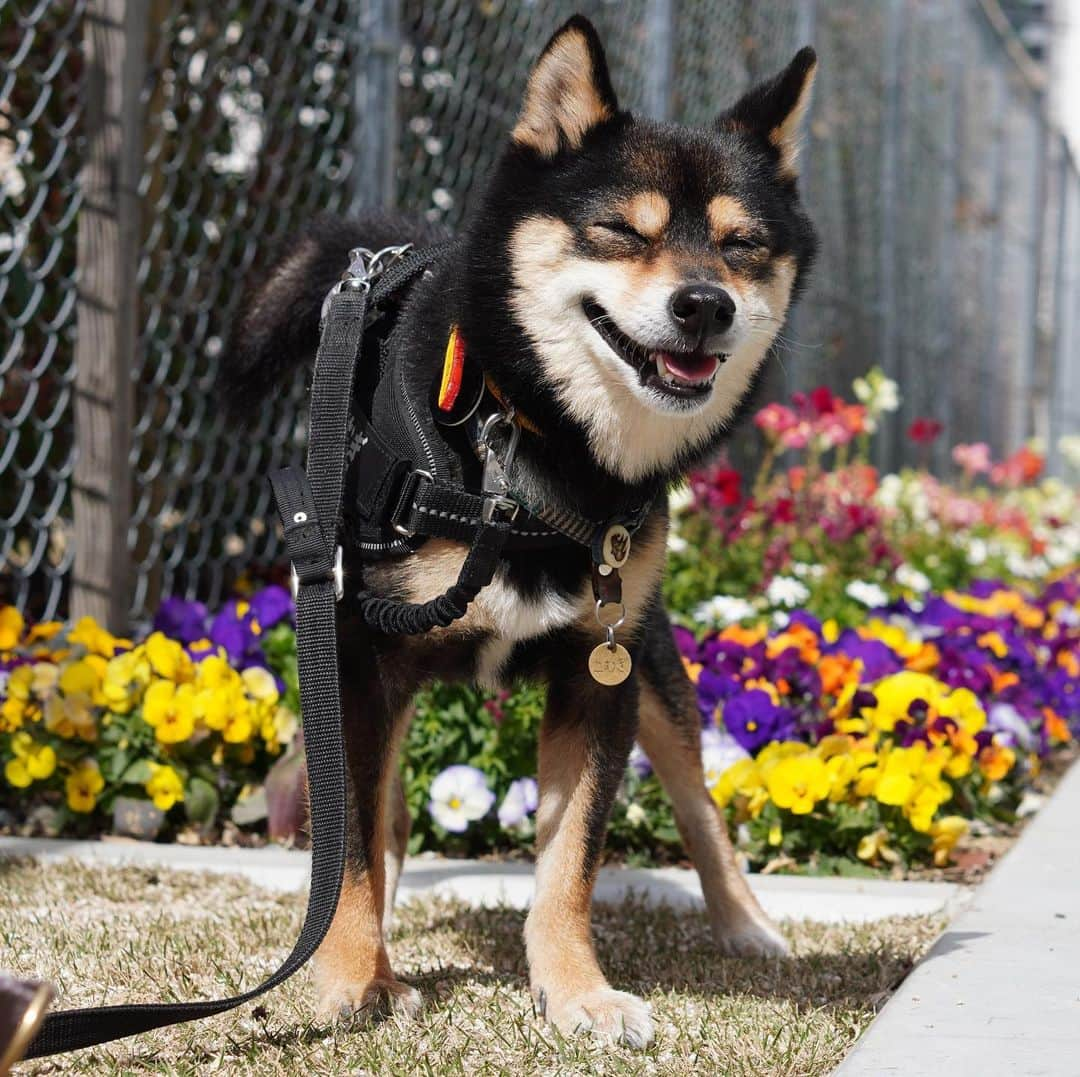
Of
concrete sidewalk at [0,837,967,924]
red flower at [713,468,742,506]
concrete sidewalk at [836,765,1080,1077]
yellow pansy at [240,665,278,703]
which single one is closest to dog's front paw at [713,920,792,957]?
concrete sidewalk at [0,837,967,924]

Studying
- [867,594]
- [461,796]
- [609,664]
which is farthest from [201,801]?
[867,594]

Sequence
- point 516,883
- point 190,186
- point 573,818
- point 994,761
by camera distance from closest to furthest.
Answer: point 573,818 < point 516,883 < point 994,761 < point 190,186

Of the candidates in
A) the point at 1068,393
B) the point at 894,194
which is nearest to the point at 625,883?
the point at 894,194

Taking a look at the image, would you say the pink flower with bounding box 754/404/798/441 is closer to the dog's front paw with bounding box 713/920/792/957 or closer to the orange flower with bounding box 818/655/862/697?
the orange flower with bounding box 818/655/862/697

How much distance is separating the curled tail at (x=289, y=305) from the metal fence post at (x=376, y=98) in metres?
2.11

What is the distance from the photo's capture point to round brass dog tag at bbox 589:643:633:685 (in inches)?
92.2

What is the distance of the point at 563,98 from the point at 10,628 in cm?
222

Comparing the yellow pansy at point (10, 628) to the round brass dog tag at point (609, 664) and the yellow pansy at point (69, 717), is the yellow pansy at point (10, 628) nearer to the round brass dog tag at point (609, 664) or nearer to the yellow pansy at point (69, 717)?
the yellow pansy at point (69, 717)

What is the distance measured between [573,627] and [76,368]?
7.43 feet

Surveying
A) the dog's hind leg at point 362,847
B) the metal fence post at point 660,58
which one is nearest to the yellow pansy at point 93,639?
the dog's hind leg at point 362,847

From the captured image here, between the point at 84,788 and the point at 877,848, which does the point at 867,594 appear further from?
the point at 84,788

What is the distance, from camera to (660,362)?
228 centimetres

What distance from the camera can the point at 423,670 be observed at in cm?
238

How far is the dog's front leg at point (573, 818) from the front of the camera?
91.9 inches
